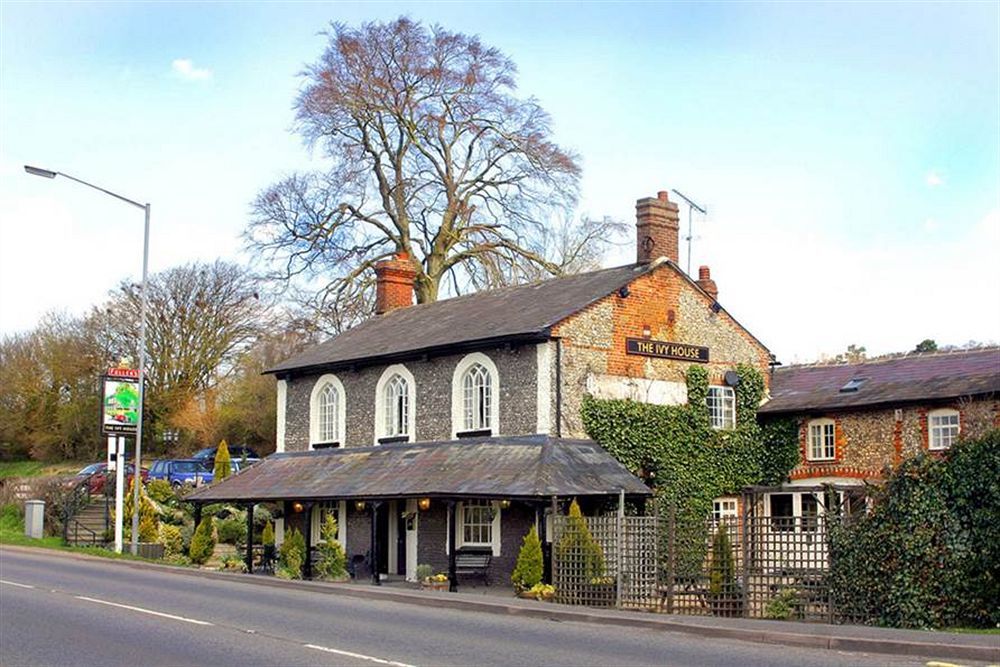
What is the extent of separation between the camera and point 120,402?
115 feet

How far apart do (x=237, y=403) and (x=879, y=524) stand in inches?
1553

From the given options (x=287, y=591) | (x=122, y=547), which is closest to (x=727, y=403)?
(x=287, y=591)

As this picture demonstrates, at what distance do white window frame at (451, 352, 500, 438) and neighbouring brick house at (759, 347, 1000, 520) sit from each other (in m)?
7.62

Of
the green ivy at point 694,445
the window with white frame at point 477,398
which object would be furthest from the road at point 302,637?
the green ivy at point 694,445

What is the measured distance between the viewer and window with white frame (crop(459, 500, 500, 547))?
A: 2860cm

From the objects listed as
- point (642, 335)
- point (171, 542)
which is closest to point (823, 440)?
point (642, 335)

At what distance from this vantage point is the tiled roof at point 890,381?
2941 centimetres

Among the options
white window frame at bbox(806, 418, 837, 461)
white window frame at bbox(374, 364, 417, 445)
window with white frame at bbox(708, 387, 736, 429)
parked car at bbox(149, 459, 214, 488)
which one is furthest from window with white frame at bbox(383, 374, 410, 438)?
parked car at bbox(149, 459, 214, 488)

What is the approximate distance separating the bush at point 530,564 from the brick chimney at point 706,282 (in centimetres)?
1194

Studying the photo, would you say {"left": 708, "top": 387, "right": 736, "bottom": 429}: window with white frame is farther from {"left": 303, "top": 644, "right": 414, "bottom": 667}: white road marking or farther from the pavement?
{"left": 303, "top": 644, "right": 414, "bottom": 667}: white road marking

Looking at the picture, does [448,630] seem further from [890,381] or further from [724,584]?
[890,381]

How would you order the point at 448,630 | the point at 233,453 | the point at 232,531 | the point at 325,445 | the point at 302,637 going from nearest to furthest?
the point at 302,637, the point at 448,630, the point at 325,445, the point at 232,531, the point at 233,453

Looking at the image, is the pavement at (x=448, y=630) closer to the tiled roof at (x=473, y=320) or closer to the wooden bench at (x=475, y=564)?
the wooden bench at (x=475, y=564)

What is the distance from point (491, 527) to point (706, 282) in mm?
10146
